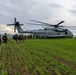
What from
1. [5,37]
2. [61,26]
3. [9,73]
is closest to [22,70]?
[9,73]

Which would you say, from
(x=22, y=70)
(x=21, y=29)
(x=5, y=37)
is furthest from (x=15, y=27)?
(x=22, y=70)

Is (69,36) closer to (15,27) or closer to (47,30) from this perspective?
(47,30)

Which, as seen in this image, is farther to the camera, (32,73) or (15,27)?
(15,27)

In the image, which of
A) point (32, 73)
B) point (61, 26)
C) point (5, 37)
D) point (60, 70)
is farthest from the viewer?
point (61, 26)

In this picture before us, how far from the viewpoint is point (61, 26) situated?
7888cm

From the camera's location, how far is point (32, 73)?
35.0 ft

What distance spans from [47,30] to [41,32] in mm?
2175

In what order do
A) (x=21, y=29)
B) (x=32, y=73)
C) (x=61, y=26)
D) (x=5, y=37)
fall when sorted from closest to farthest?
1. (x=32, y=73)
2. (x=5, y=37)
3. (x=61, y=26)
4. (x=21, y=29)

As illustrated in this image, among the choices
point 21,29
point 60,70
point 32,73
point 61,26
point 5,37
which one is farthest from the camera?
point 21,29

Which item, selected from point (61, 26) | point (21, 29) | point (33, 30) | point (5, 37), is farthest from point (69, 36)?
point (5, 37)

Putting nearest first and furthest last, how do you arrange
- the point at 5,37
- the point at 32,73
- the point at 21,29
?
the point at 32,73 < the point at 5,37 < the point at 21,29

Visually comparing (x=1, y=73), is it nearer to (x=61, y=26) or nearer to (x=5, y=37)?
(x=5, y=37)

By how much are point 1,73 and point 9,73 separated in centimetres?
33

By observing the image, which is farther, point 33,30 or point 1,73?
point 33,30
